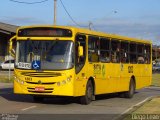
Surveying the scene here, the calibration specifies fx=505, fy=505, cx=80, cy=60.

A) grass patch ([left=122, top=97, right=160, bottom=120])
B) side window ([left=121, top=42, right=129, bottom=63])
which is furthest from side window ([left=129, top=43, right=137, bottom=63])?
grass patch ([left=122, top=97, right=160, bottom=120])

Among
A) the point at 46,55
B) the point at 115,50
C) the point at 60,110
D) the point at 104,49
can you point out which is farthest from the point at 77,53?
the point at 115,50

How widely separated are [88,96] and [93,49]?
1943 mm

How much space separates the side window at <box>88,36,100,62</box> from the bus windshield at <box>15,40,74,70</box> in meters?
1.55

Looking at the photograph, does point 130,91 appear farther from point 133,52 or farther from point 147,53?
point 147,53

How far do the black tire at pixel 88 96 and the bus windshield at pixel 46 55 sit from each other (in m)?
1.62

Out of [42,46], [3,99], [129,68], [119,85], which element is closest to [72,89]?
[42,46]

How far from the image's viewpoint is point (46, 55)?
1828 centimetres

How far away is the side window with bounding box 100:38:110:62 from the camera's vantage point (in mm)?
21000

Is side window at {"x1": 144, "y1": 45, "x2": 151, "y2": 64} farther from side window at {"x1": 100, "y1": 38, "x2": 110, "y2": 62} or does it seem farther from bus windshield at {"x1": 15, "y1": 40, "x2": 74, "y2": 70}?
bus windshield at {"x1": 15, "y1": 40, "x2": 74, "y2": 70}

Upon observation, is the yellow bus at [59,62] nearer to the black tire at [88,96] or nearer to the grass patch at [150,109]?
the black tire at [88,96]

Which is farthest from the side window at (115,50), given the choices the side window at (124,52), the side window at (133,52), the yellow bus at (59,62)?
the side window at (133,52)

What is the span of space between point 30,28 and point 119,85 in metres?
5.96

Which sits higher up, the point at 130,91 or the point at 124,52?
the point at 124,52

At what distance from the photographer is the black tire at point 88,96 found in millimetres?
19142
